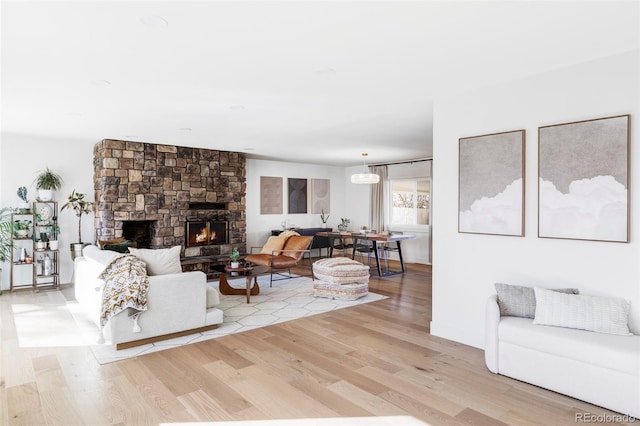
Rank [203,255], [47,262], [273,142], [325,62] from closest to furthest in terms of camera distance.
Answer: [325,62] < [47,262] < [273,142] < [203,255]

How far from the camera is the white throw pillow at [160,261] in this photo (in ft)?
12.8

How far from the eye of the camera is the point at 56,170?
6312mm

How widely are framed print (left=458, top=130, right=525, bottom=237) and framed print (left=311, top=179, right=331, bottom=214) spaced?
21.9 feet

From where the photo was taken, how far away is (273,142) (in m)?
6.70

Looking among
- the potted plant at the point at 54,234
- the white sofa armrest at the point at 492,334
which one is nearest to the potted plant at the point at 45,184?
the potted plant at the point at 54,234

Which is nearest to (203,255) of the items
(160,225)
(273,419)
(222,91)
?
(160,225)

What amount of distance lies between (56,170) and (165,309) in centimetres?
415

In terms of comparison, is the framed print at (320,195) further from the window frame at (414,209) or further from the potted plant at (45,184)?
the potted plant at (45,184)

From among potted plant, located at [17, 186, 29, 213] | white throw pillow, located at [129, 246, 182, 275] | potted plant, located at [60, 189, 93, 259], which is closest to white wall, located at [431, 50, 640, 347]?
white throw pillow, located at [129, 246, 182, 275]

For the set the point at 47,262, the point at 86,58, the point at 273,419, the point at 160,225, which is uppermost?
the point at 86,58

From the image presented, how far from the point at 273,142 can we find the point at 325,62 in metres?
3.81

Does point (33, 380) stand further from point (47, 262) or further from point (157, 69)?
point (47, 262)

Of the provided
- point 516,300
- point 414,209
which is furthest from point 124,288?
point 414,209

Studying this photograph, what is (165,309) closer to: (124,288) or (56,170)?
(124,288)
